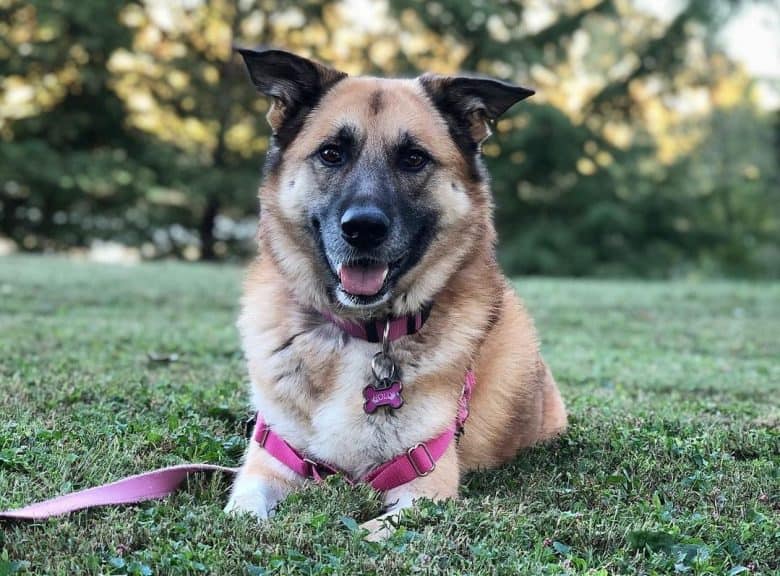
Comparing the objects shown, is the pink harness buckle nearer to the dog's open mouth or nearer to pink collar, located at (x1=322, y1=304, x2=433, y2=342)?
pink collar, located at (x1=322, y1=304, x2=433, y2=342)

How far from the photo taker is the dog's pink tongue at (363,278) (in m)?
3.39

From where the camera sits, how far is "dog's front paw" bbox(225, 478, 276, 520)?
2.99 m

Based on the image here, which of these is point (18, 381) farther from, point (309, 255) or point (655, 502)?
point (655, 502)

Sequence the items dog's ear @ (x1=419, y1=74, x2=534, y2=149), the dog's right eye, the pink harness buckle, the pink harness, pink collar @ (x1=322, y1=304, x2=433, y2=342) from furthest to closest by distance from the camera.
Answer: dog's ear @ (x1=419, y1=74, x2=534, y2=149)
the dog's right eye
pink collar @ (x1=322, y1=304, x2=433, y2=342)
the pink harness buckle
the pink harness

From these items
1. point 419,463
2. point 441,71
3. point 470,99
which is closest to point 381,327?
point 419,463

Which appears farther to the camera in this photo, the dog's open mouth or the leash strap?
the dog's open mouth

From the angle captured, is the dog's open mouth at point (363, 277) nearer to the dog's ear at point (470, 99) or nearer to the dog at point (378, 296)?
the dog at point (378, 296)

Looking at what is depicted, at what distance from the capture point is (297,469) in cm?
334

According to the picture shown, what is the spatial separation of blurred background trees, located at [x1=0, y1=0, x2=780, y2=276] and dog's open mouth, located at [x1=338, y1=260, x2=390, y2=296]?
1990 centimetres

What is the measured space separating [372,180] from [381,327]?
607mm

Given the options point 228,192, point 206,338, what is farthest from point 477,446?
point 228,192

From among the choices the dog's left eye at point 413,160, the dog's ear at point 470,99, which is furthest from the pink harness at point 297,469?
A: the dog's ear at point 470,99

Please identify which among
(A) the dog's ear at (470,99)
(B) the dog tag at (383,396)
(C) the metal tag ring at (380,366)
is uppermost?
(A) the dog's ear at (470,99)

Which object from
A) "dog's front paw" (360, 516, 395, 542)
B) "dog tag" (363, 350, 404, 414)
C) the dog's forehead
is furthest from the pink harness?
the dog's forehead
